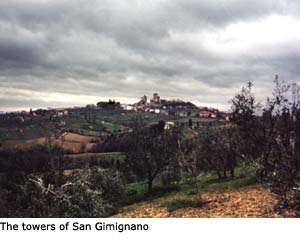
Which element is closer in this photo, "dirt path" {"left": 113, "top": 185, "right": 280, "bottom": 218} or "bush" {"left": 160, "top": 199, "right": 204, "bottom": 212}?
"dirt path" {"left": 113, "top": 185, "right": 280, "bottom": 218}

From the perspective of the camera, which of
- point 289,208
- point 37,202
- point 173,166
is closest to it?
point 289,208

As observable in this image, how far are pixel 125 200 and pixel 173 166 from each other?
5673 millimetres

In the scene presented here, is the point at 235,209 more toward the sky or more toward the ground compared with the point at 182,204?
more toward the sky

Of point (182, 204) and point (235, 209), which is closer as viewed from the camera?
point (235, 209)

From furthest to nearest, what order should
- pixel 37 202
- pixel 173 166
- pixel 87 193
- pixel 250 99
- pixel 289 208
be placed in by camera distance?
pixel 173 166 → pixel 250 99 → pixel 87 193 → pixel 37 202 → pixel 289 208

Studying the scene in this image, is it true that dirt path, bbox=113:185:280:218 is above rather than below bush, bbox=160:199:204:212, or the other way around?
A: above

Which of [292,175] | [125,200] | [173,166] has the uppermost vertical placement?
[292,175]

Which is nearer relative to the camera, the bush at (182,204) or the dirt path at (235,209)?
the dirt path at (235,209)

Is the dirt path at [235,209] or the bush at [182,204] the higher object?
the dirt path at [235,209]
